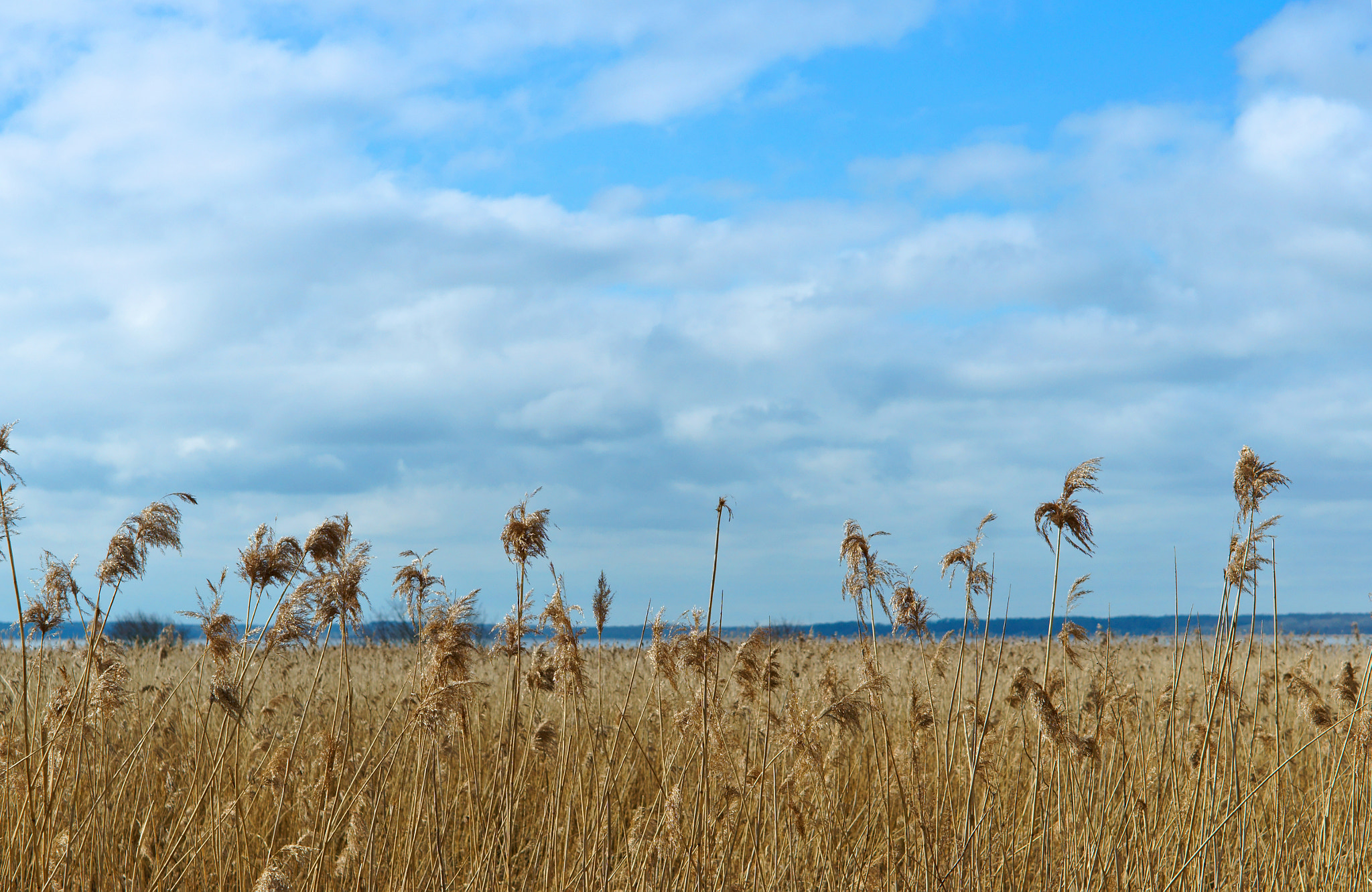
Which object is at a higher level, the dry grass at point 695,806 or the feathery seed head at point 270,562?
the feathery seed head at point 270,562

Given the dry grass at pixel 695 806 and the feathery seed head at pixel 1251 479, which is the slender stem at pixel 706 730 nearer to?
the dry grass at pixel 695 806

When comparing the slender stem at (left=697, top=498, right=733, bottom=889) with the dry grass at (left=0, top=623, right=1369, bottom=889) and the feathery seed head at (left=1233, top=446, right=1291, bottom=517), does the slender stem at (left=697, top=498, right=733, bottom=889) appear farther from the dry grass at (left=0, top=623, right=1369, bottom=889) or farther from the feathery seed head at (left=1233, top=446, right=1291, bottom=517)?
the feathery seed head at (left=1233, top=446, right=1291, bottom=517)

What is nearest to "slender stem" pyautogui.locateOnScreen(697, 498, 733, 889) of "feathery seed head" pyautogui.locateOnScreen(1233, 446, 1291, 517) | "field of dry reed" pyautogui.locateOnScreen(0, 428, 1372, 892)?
"field of dry reed" pyautogui.locateOnScreen(0, 428, 1372, 892)

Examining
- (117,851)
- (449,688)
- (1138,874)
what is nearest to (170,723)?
(117,851)

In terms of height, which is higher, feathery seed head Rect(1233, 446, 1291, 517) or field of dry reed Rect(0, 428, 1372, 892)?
feathery seed head Rect(1233, 446, 1291, 517)

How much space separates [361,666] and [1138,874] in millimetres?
10636

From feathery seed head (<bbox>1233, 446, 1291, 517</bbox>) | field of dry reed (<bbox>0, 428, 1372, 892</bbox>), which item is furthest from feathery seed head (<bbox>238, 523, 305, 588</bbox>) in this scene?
feathery seed head (<bbox>1233, 446, 1291, 517</bbox>)

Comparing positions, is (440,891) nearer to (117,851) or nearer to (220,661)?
(220,661)

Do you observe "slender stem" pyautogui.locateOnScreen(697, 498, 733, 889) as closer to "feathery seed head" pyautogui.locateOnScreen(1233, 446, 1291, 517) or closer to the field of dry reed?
the field of dry reed

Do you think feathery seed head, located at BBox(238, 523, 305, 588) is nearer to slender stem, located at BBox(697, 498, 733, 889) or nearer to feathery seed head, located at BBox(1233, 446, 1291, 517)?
slender stem, located at BBox(697, 498, 733, 889)

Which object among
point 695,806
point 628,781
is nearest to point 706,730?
point 695,806

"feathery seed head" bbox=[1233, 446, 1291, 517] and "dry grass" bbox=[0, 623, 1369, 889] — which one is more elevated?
"feathery seed head" bbox=[1233, 446, 1291, 517]

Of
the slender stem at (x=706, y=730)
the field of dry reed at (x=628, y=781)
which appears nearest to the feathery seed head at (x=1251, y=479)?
the field of dry reed at (x=628, y=781)

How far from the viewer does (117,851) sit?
5.30m
